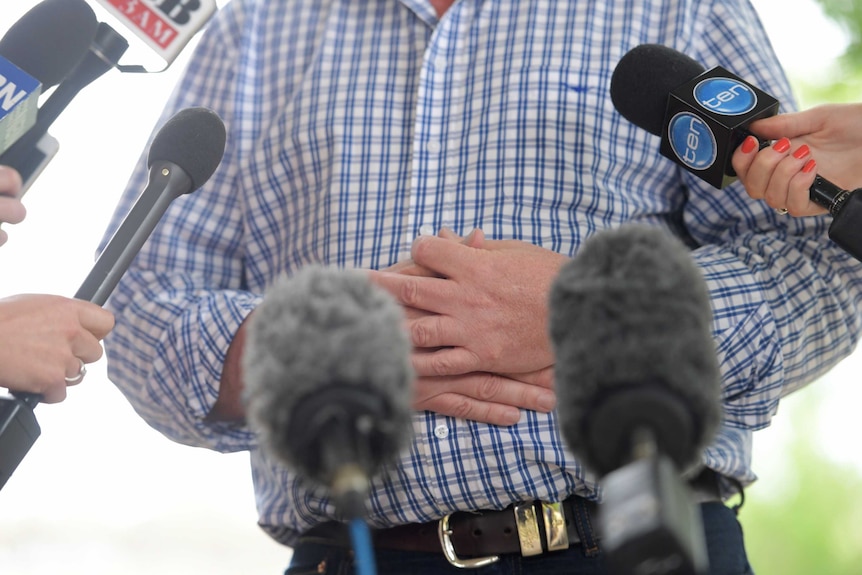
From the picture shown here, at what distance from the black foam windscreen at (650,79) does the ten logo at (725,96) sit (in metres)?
0.04

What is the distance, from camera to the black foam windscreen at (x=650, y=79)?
91 cm

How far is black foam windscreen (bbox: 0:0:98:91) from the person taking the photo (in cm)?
98

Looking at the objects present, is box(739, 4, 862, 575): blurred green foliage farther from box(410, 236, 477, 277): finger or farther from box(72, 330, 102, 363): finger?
box(72, 330, 102, 363): finger

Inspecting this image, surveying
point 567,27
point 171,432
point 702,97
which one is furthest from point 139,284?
point 702,97

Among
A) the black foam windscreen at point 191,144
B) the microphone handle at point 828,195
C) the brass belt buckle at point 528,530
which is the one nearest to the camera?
the microphone handle at point 828,195

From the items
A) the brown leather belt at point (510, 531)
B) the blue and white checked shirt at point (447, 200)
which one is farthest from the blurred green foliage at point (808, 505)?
the brown leather belt at point (510, 531)

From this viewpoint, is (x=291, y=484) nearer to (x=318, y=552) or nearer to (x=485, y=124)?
(x=318, y=552)

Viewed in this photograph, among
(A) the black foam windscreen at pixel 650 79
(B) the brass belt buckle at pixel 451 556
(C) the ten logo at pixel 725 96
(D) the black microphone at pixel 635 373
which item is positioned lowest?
(D) the black microphone at pixel 635 373

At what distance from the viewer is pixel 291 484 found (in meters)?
1.09

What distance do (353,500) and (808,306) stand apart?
82cm

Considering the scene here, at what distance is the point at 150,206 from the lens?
86cm

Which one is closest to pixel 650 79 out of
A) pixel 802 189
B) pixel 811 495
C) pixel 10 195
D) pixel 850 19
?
pixel 802 189

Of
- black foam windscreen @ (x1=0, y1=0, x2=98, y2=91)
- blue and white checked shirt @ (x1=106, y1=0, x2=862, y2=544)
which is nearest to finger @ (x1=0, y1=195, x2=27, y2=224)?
black foam windscreen @ (x1=0, y1=0, x2=98, y2=91)

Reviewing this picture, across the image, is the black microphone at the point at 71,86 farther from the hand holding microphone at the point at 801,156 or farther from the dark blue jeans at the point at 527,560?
the hand holding microphone at the point at 801,156
